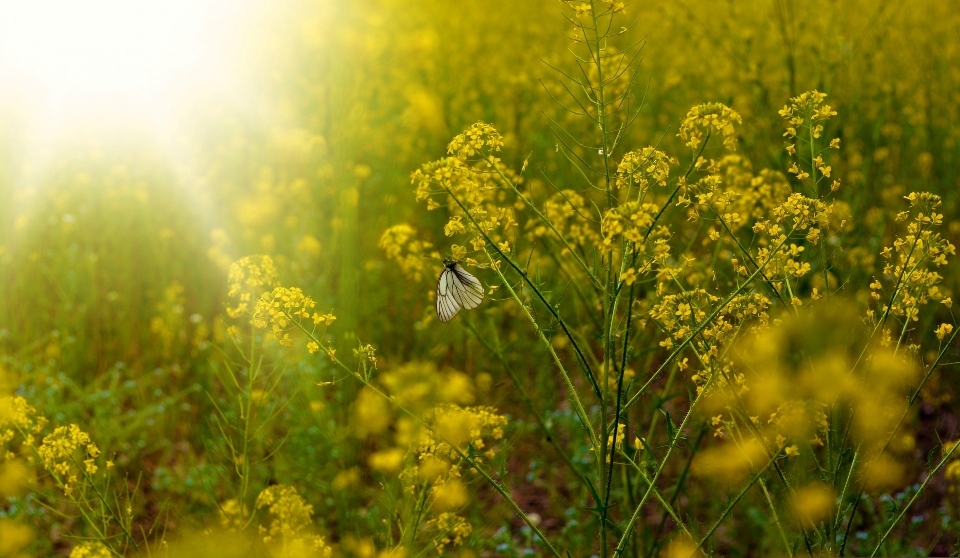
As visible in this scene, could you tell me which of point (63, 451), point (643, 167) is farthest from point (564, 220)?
point (63, 451)

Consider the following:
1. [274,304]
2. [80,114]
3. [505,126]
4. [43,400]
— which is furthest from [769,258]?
[80,114]

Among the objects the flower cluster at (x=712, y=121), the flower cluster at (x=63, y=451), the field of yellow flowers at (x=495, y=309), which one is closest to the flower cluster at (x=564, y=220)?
the field of yellow flowers at (x=495, y=309)

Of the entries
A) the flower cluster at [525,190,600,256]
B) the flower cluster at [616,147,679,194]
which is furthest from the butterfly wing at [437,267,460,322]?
the flower cluster at [616,147,679,194]

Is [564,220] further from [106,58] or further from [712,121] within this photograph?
[106,58]

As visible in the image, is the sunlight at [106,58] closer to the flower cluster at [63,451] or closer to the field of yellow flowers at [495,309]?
the field of yellow flowers at [495,309]

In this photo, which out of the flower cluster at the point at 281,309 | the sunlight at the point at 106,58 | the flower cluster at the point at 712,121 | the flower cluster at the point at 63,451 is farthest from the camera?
the sunlight at the point at 106,58

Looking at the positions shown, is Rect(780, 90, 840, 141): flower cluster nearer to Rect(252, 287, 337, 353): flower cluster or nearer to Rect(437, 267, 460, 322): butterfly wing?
Rect(437, 267, 460, 322): butterfly wing
